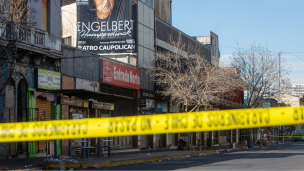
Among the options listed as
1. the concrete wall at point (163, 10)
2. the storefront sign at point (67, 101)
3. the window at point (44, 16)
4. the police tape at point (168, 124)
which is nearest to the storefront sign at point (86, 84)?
the storefront sign at point (67, 101)

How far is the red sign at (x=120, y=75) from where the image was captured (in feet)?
76.5

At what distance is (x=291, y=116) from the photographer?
500 cm

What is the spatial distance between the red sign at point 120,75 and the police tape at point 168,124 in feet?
57.1

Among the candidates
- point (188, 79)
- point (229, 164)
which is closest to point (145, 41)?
point (188, 79)

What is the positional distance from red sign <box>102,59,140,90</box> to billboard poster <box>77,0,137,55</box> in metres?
2.13

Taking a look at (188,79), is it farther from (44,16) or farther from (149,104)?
(44,16)

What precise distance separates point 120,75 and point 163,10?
1715cm

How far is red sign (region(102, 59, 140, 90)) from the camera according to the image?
23311 mm

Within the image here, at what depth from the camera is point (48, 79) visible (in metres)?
18.2

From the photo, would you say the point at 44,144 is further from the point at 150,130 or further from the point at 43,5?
the point at 150,130

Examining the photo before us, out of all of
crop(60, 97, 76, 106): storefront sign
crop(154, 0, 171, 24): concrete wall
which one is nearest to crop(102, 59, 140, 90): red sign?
crop(60, 97, 76, 106): storefront sign

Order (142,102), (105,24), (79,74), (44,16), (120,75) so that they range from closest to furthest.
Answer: (44,16) < (79,74) < (120,75) < (142,102) < (105,24)

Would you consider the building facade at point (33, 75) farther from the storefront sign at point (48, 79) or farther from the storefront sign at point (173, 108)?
the storefront sign at point (173, 108)

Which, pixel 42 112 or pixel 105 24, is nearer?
pixel 42 112
